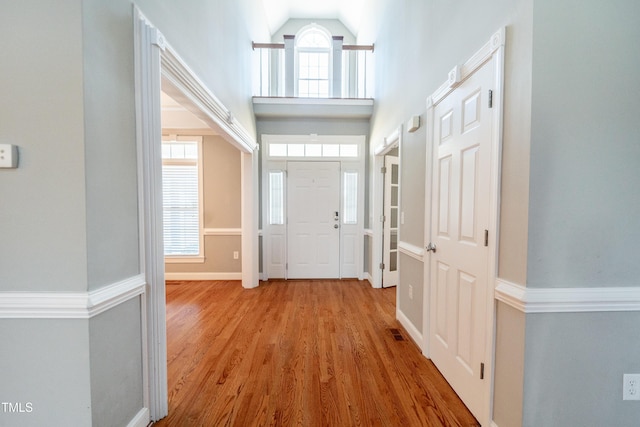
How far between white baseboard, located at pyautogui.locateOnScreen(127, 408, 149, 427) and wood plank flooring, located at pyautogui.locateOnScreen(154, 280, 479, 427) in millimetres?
99

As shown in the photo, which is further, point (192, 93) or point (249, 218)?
point (249, 218)

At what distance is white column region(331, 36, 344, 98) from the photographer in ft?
13.6

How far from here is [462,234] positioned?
1653 mm

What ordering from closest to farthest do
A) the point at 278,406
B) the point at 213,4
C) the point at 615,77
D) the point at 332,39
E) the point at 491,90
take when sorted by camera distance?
the point at 615,77 → the point at 491,90 → the point at 278,406 → the point at 213,4 → the point at 332,39

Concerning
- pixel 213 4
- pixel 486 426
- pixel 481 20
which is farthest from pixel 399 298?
pixel 213 4

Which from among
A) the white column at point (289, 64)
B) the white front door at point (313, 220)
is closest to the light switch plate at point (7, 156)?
the white front door at point (313, 220)

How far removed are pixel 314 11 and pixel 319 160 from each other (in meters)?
3.23

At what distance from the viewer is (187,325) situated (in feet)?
8.79

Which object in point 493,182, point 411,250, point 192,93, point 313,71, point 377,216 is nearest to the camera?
point 493,182

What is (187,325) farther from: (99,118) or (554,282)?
(554,282)

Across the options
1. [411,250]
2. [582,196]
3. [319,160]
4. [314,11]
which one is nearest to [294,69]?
[319,160]

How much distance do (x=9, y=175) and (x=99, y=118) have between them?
1.28 ft

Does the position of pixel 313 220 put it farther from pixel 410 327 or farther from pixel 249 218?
pixel 410 327

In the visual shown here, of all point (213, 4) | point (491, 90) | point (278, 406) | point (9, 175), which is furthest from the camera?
point (213, 4)
